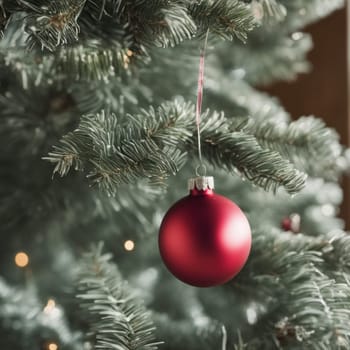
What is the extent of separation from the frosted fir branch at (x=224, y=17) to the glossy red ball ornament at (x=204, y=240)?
152 millimetres

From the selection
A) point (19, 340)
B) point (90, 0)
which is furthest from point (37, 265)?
point (90, 0)

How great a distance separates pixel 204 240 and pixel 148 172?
77 mm

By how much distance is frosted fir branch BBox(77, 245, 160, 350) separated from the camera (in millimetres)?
493

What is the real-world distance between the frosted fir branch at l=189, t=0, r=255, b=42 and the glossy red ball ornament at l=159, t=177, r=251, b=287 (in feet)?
0.50

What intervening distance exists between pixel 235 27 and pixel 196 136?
120 millimetres

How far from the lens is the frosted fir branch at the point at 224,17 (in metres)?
0.48

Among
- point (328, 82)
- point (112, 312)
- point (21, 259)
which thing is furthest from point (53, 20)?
point (328, 82)

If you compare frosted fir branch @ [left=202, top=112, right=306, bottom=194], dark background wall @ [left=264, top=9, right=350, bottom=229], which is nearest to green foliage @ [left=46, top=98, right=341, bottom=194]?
frosted fir branch @ [left=202, top=112, right=306, bottom=194]

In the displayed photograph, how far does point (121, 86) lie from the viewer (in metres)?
0.62

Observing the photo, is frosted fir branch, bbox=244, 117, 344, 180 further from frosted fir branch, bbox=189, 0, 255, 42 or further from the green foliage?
frosted fir branch, bbox=189, 0, 255, 42

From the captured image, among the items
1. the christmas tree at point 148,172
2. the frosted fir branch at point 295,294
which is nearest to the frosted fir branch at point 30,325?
the christmas tree at point 148,172

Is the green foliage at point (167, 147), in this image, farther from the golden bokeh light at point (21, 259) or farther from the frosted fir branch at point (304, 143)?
the golden bokeh light at point (21, 259)

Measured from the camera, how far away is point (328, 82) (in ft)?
3.48

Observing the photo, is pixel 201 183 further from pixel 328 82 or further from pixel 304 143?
pixel 328 82
